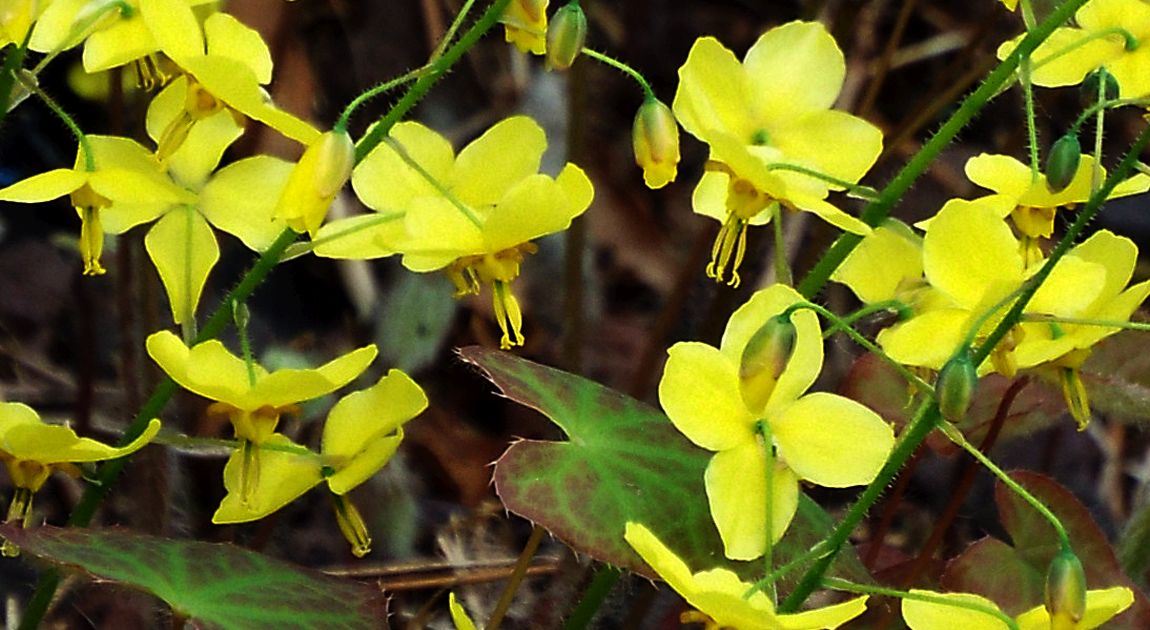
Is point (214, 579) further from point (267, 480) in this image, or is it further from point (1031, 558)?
point (1031, 558)

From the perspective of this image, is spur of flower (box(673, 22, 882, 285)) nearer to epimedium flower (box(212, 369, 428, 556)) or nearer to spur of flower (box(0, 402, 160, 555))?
epimedium flower (box(212, 369, 428, 556))

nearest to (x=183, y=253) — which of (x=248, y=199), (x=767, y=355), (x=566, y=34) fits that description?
(x=248, y=199)

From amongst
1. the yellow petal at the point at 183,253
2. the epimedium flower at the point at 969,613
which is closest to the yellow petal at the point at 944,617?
the epimedium flower at the point at 969,613

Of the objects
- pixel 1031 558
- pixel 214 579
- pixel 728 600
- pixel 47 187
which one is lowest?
pixel 1031 558

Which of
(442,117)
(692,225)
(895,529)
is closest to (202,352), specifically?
(895,529)

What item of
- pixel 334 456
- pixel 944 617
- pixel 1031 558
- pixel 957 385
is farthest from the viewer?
pixel 1031 558

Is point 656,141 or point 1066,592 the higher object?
point 656,141
